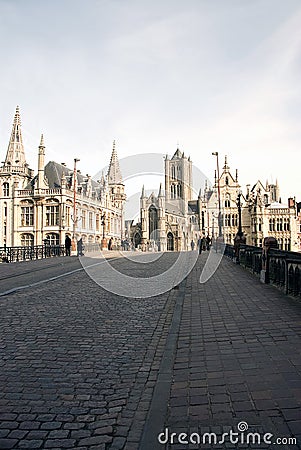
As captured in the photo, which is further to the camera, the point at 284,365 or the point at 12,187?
the point at 12,187

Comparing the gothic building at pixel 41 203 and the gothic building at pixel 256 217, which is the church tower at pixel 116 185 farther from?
the gothic building at pixel 256 217

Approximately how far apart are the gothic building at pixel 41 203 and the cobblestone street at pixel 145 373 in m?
44.4

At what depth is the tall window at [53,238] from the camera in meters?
57.5

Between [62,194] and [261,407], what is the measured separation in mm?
56072

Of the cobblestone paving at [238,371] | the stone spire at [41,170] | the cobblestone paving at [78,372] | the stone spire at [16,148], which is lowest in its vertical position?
the cobblestone paving at [78,372]

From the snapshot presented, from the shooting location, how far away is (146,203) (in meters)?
106

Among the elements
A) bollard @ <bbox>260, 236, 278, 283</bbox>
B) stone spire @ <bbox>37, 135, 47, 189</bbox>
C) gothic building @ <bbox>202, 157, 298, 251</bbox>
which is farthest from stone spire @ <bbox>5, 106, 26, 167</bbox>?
bollard @ <bbox>260, 236, 278, 283</bbox>

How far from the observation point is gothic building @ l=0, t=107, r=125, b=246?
5809 cm

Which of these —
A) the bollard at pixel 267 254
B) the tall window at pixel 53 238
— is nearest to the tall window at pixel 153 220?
the tall window at pixel 53 238

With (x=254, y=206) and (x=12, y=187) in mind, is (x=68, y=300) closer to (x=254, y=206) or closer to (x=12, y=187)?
(x=12, y=187)

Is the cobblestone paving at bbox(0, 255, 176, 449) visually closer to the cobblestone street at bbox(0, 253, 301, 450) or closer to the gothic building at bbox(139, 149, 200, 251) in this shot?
the cobblestone street at bbox(0, 253, 301, 450)

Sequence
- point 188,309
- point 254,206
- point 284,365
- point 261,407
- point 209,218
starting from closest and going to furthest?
point 261,407 → point 284,365 → point 188,309 → point 254,206 → point 209,218

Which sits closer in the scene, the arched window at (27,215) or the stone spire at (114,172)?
the arched window at (27,215)

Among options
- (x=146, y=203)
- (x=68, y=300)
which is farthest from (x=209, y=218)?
(x=68, y=300)
